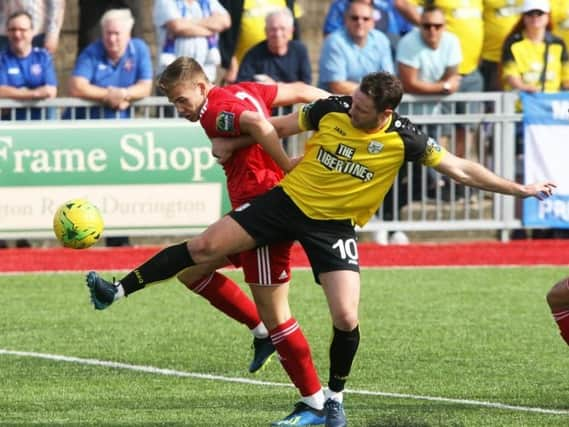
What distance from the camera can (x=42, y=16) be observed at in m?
16.4

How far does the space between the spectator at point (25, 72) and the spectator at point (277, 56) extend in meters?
1.89

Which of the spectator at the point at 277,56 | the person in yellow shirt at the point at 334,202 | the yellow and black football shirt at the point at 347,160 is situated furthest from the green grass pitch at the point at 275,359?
the spectator at the point at 277,56

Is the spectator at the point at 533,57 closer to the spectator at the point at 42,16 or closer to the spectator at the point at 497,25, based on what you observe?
the spectator at the point at 497,25

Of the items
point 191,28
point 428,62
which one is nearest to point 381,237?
point 428,62

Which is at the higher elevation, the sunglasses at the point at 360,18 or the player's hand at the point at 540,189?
the sunglasses at the point at 360,18

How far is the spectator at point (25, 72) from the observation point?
1557cm

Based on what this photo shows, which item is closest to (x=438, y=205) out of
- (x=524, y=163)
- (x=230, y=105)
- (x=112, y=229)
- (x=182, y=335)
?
(x=524, y=163)

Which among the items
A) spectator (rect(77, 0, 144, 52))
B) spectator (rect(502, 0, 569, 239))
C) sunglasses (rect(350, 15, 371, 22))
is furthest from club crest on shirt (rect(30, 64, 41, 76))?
spectator (rect(502, 0, 569, 239))

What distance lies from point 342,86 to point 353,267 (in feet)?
26.2

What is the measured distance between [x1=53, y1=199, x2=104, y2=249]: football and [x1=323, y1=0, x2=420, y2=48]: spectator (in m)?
8.08

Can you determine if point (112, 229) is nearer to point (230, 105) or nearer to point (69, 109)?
point (69, 109)

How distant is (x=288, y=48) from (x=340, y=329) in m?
8.30

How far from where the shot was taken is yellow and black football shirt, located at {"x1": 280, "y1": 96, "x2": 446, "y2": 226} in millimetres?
8117

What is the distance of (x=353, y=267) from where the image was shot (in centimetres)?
815
